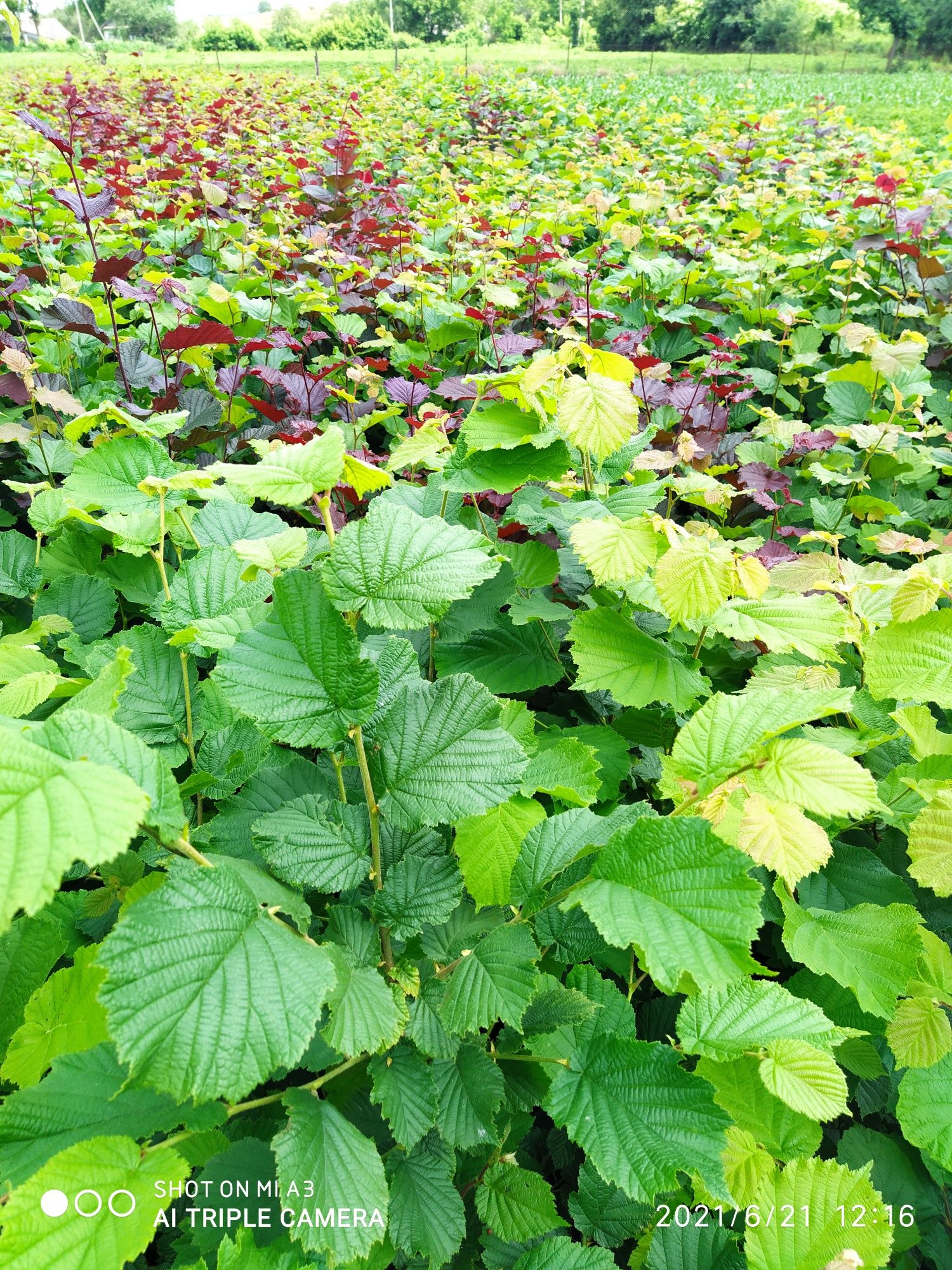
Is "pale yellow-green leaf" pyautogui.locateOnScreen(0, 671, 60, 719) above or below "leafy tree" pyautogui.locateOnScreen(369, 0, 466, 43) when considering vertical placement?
below

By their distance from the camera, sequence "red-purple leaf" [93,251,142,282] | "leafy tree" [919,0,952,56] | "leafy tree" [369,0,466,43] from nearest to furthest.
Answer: "red-purple leaf" [93,251,142,282], "leafy tree" [919,0,952,56], "leafy tree" [369,0,466,43]

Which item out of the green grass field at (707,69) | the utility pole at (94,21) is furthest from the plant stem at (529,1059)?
the utility pole at (94,21)

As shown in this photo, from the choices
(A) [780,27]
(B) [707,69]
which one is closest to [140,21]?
(A) [780,27]

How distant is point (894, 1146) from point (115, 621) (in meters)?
1.93

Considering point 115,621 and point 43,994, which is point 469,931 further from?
point 115,621

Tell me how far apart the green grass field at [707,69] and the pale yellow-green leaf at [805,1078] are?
39.0 feet

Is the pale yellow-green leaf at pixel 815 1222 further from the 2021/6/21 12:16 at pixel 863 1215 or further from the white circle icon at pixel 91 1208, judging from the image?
the white circle icon at pixel 91 1208

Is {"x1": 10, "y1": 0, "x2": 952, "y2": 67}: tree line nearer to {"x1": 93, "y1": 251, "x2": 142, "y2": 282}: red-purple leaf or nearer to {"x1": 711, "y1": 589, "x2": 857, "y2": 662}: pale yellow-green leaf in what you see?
{"x1": 93, "y1": 251, "x2": 142, "y2": 282}: red-purple leaf

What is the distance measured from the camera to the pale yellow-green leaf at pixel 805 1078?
0.98m

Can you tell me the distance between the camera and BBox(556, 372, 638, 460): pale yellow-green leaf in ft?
3.98

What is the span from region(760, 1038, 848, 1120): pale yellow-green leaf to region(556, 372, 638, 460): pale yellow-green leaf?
0.92 metres

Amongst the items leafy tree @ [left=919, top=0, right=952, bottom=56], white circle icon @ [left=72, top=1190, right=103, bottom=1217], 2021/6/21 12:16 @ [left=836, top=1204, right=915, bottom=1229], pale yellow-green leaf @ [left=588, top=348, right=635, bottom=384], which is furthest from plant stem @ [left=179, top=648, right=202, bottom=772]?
leafy tree @ [left=919, top=0, right=952, bottom=56]

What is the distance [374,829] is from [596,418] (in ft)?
2.46

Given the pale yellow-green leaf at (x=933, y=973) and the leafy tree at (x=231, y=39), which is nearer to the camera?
the pale yellow-green leaf at (x=933, y=973)
